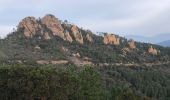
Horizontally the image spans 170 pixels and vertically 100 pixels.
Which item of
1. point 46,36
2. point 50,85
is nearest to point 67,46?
point 46,36

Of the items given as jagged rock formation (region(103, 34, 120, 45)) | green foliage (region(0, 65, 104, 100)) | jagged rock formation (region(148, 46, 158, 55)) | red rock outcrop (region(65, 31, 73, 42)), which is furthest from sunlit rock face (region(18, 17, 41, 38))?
green foliage (region(0, 65, 104, 100))

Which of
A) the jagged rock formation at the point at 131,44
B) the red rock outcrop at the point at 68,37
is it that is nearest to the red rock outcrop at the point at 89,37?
the red rock outcrop at the point at 68,37

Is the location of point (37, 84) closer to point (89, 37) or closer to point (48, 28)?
point (48, 28)

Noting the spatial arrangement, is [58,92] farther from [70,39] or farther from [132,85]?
[70,39]

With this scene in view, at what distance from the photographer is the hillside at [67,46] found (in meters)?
151

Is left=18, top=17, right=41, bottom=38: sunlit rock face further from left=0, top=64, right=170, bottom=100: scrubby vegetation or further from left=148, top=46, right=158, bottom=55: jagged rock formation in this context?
→ left=0, top=64, right=170, bottom=100: scrubby vegetation

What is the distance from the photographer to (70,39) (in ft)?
579

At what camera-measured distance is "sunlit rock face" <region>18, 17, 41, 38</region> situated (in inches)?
6629

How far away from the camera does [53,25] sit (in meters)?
174

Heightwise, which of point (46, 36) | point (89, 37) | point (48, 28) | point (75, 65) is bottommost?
point (75, 65)

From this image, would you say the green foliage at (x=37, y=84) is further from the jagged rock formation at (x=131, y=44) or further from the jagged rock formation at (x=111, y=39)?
the jagged rock formation at (x=131, y=44)

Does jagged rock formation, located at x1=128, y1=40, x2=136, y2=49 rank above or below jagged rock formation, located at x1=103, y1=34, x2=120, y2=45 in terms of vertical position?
below

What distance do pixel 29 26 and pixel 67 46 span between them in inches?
630

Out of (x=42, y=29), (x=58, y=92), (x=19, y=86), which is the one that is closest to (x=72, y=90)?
(x=58, y=92)
